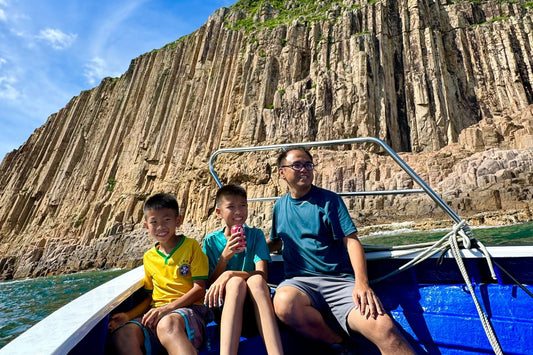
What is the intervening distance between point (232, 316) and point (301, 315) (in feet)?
1.25

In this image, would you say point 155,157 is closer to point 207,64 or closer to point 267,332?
point 207,64

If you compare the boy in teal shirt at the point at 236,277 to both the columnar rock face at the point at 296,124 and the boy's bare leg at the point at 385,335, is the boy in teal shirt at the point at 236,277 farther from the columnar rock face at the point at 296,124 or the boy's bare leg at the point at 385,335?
the columnar rock face at the point at 296,124

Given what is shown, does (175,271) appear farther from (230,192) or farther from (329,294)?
(329,294)

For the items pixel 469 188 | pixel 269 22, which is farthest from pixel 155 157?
pixel 469 188

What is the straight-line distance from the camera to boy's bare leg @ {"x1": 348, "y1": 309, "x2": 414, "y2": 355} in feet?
4.63

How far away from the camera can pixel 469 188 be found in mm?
18219

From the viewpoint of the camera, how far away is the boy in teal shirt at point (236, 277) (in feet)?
4.90

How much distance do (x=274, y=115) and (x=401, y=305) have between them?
24772 millimetres

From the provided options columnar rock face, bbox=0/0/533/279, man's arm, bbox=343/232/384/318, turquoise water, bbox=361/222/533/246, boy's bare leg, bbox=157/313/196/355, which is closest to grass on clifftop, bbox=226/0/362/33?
columnar rock face, bbox=0/0/533/279

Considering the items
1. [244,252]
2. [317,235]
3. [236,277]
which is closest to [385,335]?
[317,235]

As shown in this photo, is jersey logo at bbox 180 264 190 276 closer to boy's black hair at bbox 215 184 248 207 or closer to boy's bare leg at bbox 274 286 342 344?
boy's black hair at bbox 215 184 248 207

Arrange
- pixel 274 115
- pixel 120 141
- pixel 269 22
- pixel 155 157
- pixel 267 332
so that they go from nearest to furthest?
pixel 267 332 → pixel 274 115 → pixel 155 157 → pixel 120 141 → pixel 269 22

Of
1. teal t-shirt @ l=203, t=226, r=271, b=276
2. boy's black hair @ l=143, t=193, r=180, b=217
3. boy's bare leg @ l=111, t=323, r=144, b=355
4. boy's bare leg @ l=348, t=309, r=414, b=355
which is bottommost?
boy's bare leg @ l=111, t=323, r=144, b=355

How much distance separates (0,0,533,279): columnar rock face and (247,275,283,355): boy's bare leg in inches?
747
